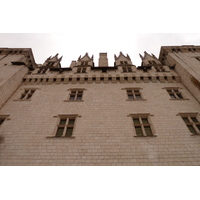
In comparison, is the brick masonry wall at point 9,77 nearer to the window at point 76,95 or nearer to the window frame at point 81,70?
the window at point 76,95

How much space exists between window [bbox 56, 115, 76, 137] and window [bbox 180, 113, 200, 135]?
8036mm

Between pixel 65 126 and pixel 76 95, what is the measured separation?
3.70 m

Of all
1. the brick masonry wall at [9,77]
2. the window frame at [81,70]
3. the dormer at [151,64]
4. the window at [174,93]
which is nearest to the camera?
the brick masonry wall at [9,77]

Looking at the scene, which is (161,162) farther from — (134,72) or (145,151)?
(134,72)

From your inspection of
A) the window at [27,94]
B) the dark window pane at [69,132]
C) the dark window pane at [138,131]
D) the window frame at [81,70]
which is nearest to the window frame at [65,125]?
the dark window pane at [69,132]

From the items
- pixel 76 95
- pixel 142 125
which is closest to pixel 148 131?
pixel 142 125

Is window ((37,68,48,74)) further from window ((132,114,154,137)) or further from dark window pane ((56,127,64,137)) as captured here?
window ((132,114,154,137))

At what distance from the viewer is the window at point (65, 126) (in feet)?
29.7

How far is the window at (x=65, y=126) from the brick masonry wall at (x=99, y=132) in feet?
1.26

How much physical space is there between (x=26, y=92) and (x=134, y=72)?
1124 cm

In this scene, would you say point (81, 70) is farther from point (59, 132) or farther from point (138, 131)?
point (138, 131)

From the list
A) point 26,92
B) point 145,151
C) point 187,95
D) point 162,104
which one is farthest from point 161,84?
point 26,92

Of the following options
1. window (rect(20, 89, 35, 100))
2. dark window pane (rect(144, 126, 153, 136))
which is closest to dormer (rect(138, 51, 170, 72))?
dark window pane (rect(144, 126, 153, 136))

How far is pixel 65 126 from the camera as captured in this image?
30.7ft
